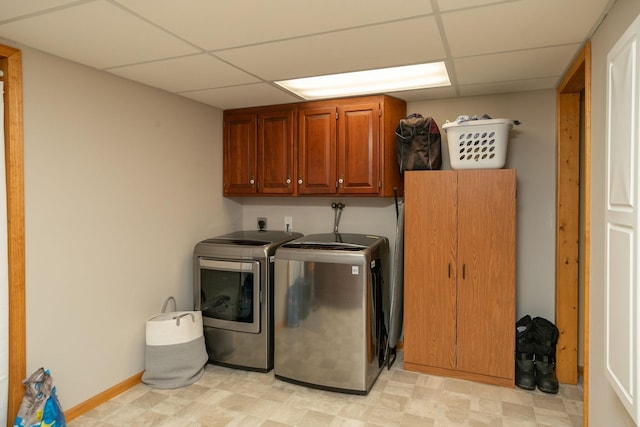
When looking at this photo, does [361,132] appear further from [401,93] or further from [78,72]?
[78,72]

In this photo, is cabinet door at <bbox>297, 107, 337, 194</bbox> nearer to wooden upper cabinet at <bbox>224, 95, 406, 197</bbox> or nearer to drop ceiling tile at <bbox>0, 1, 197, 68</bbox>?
wooden upper cabinet at <bbox>224, 95, 406, 197</bbox>

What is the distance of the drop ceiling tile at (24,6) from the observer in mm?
1696

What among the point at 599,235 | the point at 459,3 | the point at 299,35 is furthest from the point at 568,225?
the point at 299,35

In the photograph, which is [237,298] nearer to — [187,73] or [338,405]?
[338,405]

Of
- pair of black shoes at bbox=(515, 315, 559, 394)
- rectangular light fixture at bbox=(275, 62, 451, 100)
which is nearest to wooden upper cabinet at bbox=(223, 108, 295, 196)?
rectangular light fixture at bbox=(275, 62, 451, 100)

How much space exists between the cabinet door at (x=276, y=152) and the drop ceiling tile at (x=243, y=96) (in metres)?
0.15

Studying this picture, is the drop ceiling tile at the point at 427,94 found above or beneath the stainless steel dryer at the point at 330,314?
above

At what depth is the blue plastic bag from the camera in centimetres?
213

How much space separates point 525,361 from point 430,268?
0.96 m

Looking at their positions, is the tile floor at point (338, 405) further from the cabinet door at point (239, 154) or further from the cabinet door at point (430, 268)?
the cabinet door at point (239, 154)

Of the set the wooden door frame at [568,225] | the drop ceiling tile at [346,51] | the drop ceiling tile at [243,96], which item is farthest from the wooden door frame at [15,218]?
the wooden door frame at [568,225]

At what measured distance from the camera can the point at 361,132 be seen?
3.27 metres

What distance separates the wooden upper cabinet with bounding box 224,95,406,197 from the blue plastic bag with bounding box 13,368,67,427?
2.09 meters

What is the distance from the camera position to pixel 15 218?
7.14ft
